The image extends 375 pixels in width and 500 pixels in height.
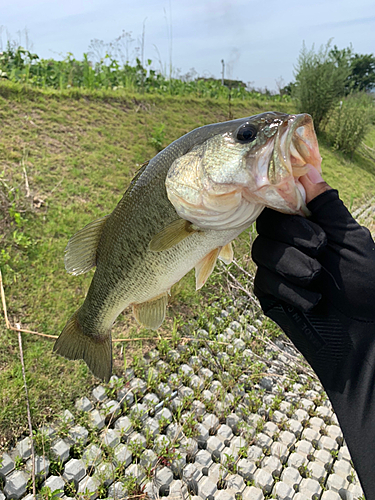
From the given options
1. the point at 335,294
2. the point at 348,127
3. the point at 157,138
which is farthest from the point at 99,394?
the point at 348,127

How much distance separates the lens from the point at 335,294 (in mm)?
1312

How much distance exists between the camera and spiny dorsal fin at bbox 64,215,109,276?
5.13 feet

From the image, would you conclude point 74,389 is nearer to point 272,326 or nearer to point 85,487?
point 85,487

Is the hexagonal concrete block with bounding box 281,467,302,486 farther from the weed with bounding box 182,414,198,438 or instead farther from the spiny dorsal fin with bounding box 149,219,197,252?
the spiny dorsal fin with bounding box 149,219,197,252

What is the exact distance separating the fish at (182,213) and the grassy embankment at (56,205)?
1.51 m

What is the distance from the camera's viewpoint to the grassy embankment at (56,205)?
298 cm

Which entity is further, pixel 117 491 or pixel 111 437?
pixel 111 437

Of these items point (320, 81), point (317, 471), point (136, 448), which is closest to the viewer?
point (136, 448)

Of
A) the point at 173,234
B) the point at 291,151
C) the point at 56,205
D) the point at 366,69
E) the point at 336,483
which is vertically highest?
the point at 366,69

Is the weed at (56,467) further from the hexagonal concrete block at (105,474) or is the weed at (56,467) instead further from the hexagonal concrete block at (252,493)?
the hexagonal concrete block at (252,493)

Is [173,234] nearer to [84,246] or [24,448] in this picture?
[84,246]

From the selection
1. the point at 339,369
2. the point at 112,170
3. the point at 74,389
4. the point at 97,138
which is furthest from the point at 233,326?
the point at 97,138

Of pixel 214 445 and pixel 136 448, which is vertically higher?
pixel 136 448

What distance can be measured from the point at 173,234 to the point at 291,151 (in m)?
0.49
